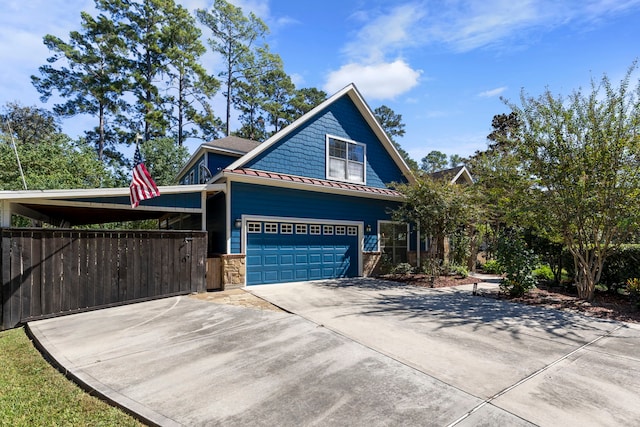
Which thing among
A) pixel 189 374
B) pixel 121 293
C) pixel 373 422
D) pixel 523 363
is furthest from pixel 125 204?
pixel 523 363

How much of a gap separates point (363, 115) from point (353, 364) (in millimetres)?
11611

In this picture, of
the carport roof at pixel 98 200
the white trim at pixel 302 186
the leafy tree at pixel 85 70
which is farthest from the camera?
the leafy tree at pixel 85 70

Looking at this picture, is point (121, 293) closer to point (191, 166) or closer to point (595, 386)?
point (595, 386)

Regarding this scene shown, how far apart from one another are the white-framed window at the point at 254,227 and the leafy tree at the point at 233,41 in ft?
69.5

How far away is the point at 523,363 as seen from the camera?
421 cm

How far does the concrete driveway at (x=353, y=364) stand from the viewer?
304 cm

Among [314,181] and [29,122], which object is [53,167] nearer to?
[314,181]

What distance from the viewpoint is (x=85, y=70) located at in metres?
24.1

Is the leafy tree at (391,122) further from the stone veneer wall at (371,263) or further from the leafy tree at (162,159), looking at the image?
the stone veneer wall at (371,263)

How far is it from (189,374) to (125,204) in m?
6.41

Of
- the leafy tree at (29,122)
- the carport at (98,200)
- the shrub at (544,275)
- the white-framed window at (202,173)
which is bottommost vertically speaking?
the shrub at (544,275)

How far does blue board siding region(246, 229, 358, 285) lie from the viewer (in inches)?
408

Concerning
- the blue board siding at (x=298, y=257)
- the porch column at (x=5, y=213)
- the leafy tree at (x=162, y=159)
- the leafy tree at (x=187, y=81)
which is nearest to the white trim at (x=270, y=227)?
the blue board siding at (x=298, y=257)

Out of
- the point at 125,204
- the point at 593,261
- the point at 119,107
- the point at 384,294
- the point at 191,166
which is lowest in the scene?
the point at 384,294
